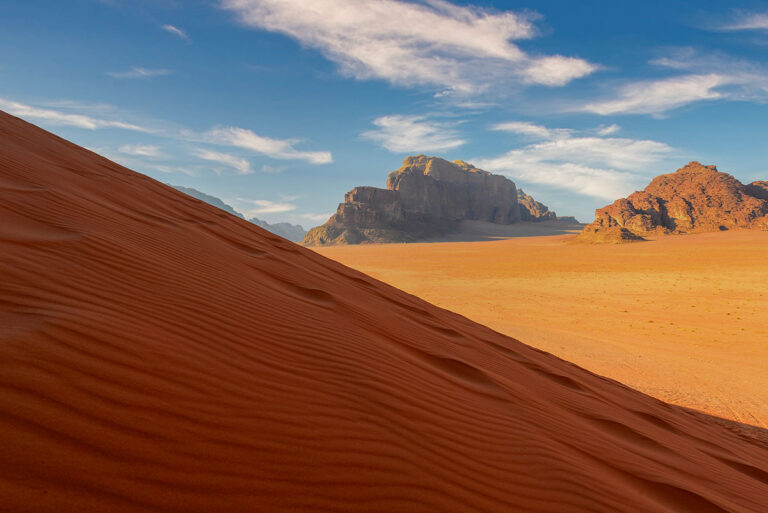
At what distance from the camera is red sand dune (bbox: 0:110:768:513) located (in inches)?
43.2

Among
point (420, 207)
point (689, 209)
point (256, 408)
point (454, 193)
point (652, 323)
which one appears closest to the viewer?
point (256, 408)

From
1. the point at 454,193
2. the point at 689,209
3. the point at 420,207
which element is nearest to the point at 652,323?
the point at 689,209

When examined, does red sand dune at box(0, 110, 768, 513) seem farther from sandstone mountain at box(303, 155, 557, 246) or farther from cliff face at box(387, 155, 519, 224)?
cliff face at box(387, 155, 519, 224)

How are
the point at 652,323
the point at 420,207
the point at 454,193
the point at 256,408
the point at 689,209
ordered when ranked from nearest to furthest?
the point at 256,408 < the point at 652,323 < the point at 689,209 < the point at 420,207 < the point at 454,193

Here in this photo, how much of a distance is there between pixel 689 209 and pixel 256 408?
3547 inches

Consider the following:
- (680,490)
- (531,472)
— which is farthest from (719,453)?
(531,472)

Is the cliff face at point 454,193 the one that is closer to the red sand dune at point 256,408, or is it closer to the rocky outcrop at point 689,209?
the rocky outcrop at point 689,209

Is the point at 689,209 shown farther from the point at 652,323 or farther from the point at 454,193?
the point at 652,323

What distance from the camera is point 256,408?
145 centimetres

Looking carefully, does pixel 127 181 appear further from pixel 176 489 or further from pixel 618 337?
pixel 618 337

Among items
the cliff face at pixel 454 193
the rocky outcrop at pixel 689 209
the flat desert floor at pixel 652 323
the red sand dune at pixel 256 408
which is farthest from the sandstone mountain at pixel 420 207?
the red sand dune at pixel 256 408

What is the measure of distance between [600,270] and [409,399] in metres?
26.0

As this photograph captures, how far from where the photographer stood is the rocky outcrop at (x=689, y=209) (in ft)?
209

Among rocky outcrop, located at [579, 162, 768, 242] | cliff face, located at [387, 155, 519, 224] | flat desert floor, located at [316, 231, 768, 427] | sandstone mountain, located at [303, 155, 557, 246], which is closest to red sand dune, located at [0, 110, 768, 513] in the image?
flat desert floor, located at [316, 231, 768, 427]
